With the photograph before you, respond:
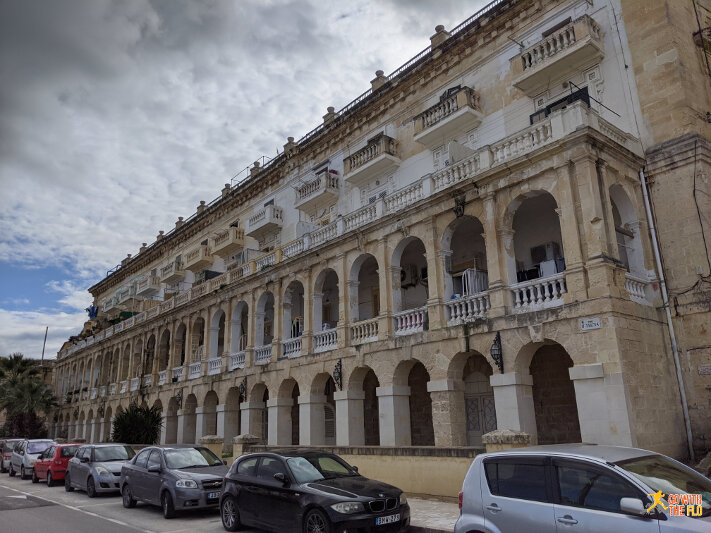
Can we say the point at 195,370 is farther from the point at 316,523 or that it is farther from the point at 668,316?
the point at 668,316

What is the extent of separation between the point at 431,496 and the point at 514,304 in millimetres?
5562

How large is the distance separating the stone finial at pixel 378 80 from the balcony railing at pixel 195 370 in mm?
16524

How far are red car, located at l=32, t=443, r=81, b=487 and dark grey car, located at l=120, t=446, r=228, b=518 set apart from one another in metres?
6.87

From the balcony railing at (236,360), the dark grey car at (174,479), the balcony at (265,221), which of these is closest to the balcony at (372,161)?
the balcony at (265,221)

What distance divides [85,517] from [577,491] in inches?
446

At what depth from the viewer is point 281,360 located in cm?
2297

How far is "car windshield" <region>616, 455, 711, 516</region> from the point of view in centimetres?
596

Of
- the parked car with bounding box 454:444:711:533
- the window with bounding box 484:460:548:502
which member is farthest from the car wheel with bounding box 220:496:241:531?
the window with bounding box 484:460:548:502

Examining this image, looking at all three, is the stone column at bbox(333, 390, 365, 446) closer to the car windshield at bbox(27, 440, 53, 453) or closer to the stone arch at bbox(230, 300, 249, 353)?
the stone arch at bbox(230, 300, 249, 353)

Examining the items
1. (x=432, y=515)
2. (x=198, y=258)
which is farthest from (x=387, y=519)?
(x=198, y=258)

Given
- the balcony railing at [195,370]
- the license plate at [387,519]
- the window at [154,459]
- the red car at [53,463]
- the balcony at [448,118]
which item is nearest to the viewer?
the license plate at [387,519]

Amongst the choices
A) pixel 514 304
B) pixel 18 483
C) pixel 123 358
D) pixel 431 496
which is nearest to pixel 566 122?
pixel 514 304

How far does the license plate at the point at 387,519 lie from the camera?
8.89m

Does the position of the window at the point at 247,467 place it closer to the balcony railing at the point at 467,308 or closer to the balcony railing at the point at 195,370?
the balcony railing at the point at 467,308
